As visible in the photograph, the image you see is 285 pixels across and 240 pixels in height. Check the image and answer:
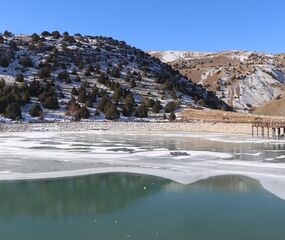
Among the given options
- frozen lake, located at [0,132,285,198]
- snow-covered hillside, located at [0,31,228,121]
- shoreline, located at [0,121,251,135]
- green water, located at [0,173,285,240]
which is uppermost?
snow-covered hillside, located at [0,31,228,121]

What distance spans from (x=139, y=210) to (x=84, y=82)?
60.5 metres

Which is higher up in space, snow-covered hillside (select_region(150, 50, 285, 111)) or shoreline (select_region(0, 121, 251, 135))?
snow-covered hillside (select_region(150, 50, 285, 111))

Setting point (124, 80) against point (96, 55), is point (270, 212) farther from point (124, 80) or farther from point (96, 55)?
point (96, 55)

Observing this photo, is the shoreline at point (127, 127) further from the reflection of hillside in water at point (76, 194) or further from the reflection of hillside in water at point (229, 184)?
the reflection of hillside in water at point (76, 194)

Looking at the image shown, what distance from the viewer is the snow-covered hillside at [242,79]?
110m

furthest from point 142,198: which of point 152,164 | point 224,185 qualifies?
point 152,164

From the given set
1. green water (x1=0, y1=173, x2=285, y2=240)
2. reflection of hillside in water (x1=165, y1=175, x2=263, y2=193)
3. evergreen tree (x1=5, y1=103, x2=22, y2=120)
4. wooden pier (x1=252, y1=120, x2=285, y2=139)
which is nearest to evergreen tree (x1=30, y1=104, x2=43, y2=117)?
evergreen tree (x1=5, y1=103, x2=22, y2=120)

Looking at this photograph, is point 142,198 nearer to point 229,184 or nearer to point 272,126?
point 229,184

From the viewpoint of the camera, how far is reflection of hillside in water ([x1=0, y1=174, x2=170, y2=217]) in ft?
42.3

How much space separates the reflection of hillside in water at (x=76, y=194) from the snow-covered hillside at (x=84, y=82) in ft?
134

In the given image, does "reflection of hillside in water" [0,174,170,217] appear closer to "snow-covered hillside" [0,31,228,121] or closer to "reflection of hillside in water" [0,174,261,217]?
"reflection of hillside in water" [0,174,261,217]

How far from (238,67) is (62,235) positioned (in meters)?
129

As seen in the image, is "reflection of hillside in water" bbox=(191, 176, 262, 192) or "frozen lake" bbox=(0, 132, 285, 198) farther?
"frozen lake" bbox=(0, 132, 285, 198)

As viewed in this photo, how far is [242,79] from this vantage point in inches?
4680
